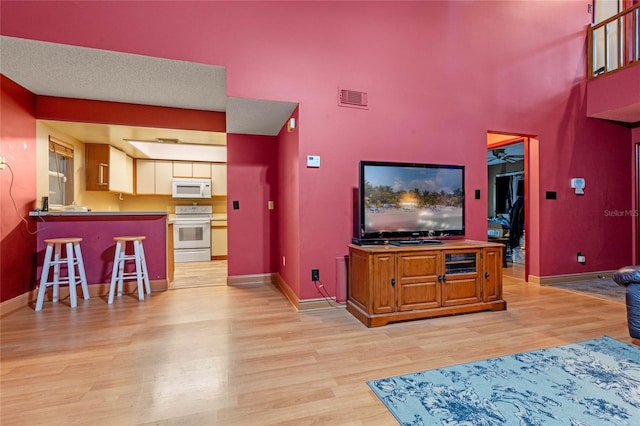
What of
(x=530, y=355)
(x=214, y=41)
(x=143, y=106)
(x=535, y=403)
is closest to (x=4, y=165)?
(x=143, y=106)

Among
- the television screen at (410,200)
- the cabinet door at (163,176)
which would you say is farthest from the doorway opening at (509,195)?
the cabinet door at (163,176)

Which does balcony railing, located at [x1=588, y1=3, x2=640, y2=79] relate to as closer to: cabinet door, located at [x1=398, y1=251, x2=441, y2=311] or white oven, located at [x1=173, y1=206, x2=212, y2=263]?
cabinet door, located at [x1=398, y1=251, x2=441, y2=311]

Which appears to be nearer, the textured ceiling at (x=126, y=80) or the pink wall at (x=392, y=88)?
the textured ceiling at (x=126, y=80)

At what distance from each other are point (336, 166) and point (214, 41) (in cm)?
168

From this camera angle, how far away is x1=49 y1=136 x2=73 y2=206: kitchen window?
13.1ft

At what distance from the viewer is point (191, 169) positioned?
6137 mm

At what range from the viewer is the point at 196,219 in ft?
19.9

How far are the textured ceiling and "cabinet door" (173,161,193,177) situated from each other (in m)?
2.01

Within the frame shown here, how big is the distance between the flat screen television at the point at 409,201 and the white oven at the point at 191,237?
412 centimetres

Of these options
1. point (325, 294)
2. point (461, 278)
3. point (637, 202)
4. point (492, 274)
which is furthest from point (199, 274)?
point (637, 202)

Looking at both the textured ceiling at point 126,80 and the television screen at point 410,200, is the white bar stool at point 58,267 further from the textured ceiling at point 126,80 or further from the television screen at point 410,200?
the television screen at point 410,200

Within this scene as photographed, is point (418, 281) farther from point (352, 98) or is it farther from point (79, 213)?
point (79, 213)

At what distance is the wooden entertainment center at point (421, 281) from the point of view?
266 cm

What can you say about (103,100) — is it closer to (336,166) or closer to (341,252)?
(336,166)
